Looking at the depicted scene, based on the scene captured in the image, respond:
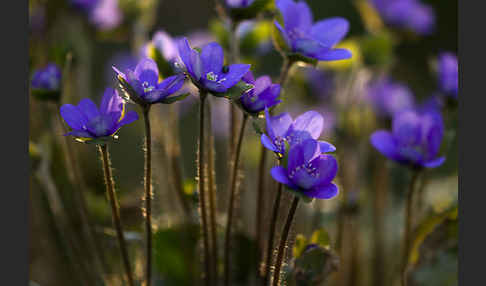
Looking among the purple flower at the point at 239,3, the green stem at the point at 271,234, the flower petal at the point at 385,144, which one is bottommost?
the green stem at the point at 271,234

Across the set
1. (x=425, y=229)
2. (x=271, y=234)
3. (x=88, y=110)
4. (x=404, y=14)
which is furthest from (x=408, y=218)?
(x=404, y=14)

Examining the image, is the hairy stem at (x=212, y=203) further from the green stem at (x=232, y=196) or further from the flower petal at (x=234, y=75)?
the flower petal at (x=234, y=75)

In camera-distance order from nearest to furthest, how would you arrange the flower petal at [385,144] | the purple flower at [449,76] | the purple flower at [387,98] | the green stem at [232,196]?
1. the green stem at [232,196]
2. the flower petal at [385,144]
3. the purple flower at [449,76]
4. the purple flower at [387,98]

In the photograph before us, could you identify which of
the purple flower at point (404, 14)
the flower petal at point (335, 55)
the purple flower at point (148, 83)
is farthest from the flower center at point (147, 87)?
the purple flower at point (404, 14)

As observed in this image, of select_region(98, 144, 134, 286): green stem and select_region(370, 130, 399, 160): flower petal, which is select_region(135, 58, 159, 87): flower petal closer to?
select_region(98, 144, 134, 286): green stem

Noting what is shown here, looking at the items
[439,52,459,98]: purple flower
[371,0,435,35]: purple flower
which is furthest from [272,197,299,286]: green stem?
[371,0,435,35]: purple flower

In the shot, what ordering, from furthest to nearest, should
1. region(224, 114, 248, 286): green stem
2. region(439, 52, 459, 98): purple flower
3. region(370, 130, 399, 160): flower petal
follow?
1. region(439, 52, 459, 98): purple flower
2. region(370, 130, 399, 160): flower petal
3. region(224, 114, 248, 286): green stem
